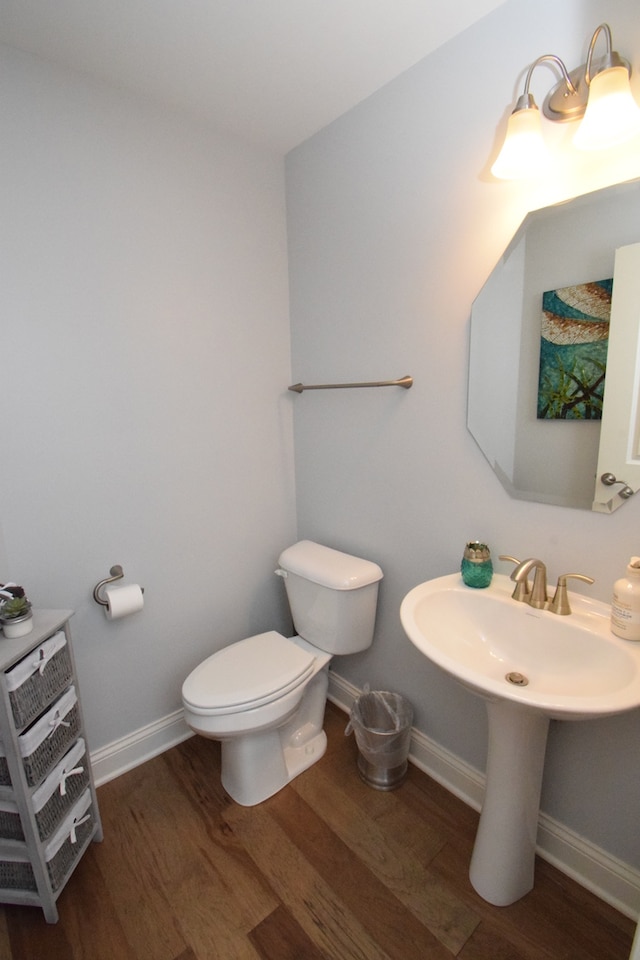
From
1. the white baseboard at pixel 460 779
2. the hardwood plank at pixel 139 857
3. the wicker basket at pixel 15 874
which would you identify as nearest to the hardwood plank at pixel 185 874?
Result: the hardwood plank at pixel 139 857

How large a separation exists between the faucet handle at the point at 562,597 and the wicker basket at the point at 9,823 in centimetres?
149

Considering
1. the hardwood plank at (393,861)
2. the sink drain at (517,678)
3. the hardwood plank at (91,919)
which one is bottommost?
the hardwood plank at (393,861)

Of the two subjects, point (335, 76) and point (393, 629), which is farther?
point (393, 629)

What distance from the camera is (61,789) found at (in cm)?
117

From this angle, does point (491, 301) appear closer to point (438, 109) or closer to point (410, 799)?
point (438, 109)

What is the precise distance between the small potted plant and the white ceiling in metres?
1.48

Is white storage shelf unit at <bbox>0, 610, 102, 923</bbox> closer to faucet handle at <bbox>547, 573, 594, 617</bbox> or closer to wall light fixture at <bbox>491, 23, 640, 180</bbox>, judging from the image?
faucet handle at <bbox>547, 573, 594, 617</bbox>

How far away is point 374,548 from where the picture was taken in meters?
1.67

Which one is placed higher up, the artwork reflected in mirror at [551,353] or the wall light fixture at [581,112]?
the wall light fixture at [581,112]

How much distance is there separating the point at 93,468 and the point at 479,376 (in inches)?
50.4

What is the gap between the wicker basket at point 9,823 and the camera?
111 centimetres

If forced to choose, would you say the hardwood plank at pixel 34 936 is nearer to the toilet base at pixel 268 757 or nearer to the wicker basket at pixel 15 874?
the wicker basket at pixel 15 874

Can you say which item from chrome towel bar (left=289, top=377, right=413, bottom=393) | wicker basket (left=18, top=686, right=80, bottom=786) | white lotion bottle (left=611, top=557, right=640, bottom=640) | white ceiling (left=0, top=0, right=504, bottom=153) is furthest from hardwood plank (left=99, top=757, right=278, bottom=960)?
white ceiling (left=0, top=0, right=504, bottom=153)

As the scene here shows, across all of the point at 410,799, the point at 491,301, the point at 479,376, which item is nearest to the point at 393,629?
the point at 410,799
